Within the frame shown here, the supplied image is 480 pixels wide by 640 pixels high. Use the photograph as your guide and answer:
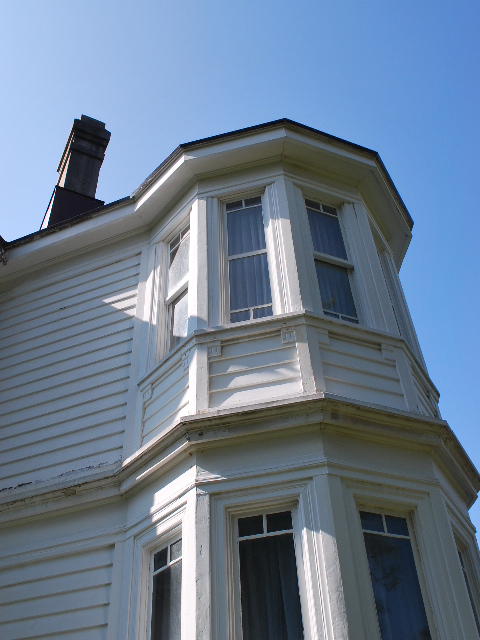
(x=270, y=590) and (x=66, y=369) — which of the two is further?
(x=66, y=369)

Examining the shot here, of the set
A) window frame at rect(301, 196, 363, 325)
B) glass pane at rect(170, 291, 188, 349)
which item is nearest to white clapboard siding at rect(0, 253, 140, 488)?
glass pane at rect(170, 291, 188, 349)

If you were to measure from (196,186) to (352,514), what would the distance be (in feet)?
15.7

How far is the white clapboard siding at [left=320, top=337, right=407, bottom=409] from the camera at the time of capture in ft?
19.6

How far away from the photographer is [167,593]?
214 inches

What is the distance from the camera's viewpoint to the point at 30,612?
6176mm

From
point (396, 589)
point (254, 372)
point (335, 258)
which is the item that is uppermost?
point (335, 258)

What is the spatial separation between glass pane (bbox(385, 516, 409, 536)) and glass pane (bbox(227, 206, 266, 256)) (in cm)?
341

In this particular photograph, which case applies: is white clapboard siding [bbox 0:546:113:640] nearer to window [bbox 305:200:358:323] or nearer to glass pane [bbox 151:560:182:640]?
glass pane [bbox 151:560:182:640]

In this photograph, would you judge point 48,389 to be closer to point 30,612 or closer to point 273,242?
point 30,612

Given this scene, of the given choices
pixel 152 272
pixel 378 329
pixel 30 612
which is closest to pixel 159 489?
pixel 30 612

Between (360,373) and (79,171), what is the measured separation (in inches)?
345

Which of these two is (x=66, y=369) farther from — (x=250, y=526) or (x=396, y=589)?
(x=396, y=589)

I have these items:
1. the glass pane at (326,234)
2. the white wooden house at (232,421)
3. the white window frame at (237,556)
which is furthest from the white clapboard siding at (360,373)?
the glass pane at (326,234)

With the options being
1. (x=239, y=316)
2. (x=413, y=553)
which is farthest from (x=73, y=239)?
(x=413, y=553)
